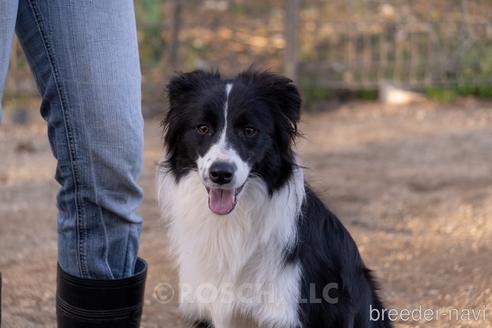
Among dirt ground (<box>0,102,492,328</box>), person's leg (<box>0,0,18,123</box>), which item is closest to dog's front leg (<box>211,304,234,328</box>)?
dirt ground (<box>0,102,492,328</box>)

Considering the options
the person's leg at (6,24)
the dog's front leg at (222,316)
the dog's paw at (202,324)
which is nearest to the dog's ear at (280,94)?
the dog's front leg at (222,316)

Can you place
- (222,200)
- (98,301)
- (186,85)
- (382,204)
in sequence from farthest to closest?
(382,204) → (186,85) → (222,200) → (98,301)

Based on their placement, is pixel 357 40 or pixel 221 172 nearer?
pixel 221 172

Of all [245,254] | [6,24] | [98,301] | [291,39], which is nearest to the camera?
[6,24]

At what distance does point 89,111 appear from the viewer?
8.08ft

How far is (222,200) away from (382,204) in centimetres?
292

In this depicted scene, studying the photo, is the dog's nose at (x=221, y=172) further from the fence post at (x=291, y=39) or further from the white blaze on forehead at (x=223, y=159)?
the fence post at (x=291, y=39)

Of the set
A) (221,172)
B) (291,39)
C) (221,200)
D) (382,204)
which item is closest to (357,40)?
(291,39)

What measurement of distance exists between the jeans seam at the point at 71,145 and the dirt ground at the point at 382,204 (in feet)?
3.55

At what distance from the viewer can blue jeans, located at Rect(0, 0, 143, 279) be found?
2.41 m

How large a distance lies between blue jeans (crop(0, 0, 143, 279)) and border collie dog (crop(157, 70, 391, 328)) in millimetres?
340

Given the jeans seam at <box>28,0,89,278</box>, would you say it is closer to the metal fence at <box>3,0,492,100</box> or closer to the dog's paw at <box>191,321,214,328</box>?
the dog's paw at <box>191,321,214,328</box>

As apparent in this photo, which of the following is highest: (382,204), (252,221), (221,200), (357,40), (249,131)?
(249,131)

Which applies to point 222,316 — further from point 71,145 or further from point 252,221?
point 71,145
